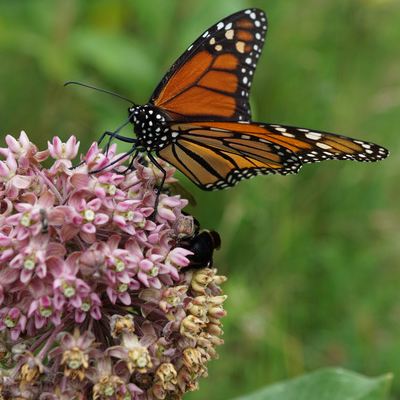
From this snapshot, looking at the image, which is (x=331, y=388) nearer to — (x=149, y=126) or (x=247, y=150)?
(x=247, y=150)

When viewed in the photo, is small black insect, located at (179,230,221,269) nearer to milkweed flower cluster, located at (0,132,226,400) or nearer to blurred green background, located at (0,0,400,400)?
milkweed flower cluster, located at (0,132,226,400)

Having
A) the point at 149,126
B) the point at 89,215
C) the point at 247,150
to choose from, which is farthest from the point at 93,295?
the point at 247,150

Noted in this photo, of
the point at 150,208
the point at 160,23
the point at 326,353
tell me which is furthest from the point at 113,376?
the point at 160,23

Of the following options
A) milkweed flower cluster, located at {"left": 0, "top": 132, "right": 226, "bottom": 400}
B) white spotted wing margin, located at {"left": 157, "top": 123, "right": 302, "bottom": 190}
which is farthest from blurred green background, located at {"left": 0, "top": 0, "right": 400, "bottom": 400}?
milkweed flower cluster, located at {"left": 0, "top": 132, "right": 226, "bottom": 400}

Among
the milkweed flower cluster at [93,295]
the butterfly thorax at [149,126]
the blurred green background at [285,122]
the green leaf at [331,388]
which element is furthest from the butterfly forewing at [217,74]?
the green leaf at [331,388]

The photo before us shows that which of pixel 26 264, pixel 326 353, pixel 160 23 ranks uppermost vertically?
pixel 160 23

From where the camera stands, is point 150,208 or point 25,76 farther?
point 25,76

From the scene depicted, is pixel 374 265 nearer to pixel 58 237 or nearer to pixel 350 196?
pixel 350 196
